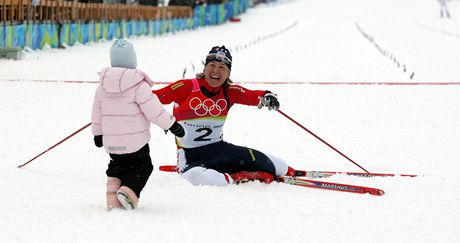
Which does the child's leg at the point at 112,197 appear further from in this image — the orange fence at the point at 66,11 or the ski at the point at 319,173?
the orange fence at the point at 66,11

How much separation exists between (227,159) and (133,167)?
1183 mm

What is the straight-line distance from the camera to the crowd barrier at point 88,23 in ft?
57.5

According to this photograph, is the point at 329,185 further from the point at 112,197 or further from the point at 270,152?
the point at 270,152

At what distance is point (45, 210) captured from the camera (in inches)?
167

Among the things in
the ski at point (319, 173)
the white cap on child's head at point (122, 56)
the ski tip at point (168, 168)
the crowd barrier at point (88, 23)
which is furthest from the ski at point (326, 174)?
the crowd barrier at point (88, 23)

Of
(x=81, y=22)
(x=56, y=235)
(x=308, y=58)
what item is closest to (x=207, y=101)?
(x=56, y=235)

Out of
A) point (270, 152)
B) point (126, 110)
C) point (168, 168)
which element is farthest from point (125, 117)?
point (270, 152)

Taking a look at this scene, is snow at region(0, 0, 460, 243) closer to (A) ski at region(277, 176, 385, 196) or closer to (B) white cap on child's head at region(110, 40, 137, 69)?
(A) ski at region(277, 176, 385, 196)

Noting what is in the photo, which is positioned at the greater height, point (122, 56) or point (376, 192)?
point (122, 56)

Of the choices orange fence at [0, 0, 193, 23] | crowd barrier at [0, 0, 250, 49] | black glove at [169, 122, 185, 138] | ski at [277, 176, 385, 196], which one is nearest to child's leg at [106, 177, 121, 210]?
black glove at [169, 122, 185, 138]

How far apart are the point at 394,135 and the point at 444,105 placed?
7.93ft

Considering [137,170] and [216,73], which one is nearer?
[137,170]

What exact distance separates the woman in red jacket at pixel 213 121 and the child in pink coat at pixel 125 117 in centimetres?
88

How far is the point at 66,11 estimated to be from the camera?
849 inches
